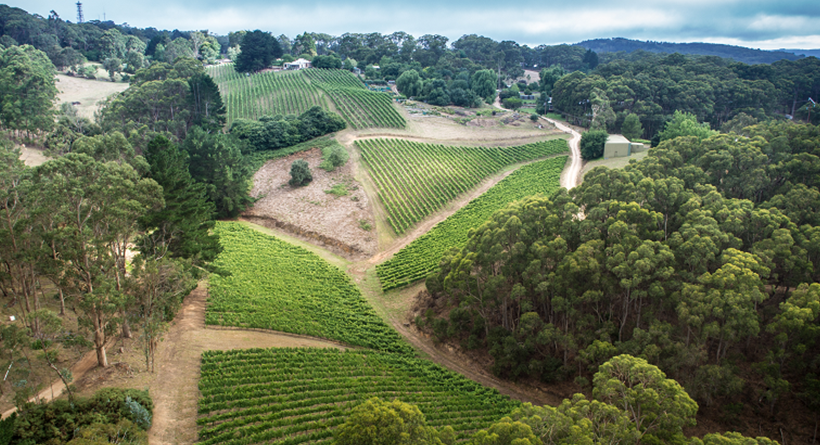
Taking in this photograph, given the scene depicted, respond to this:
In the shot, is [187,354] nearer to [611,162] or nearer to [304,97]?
[611,162]

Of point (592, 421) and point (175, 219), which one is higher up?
point (175, 219)

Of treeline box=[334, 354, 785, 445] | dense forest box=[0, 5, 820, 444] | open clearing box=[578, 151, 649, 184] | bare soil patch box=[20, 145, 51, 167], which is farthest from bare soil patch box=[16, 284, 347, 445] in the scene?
open clearing box=[578, 151, 649, 184]

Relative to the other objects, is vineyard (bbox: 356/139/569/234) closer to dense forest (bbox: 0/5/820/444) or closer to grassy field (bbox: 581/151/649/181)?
grassy field (bbox: 581/151/649/181)

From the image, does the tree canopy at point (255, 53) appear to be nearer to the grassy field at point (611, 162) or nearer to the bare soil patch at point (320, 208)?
the bare soil patch at point (320, 208)

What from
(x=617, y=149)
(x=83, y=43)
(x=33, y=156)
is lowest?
(x=33, y=156)

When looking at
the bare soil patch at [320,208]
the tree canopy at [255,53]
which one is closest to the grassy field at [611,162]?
the bare soil patch at [320,208]

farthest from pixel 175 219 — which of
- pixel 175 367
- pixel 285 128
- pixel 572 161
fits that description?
pixel 572 161

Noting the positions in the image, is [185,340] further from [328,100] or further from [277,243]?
[328,100]

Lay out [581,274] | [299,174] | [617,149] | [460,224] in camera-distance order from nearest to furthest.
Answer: [581,274], [460,224], [299,174], [617,149]

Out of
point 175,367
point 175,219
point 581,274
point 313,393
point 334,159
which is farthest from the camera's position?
point 334,159
